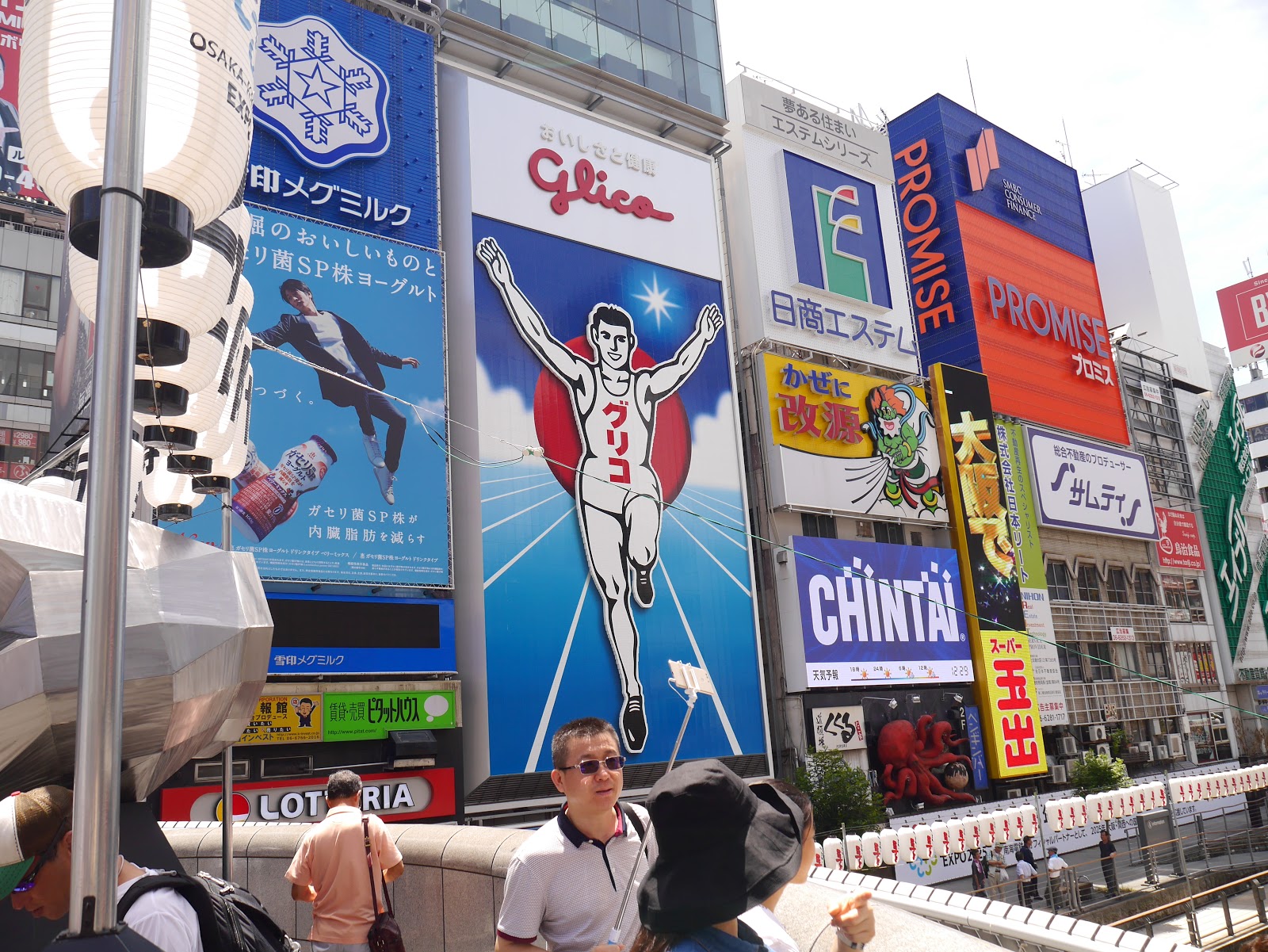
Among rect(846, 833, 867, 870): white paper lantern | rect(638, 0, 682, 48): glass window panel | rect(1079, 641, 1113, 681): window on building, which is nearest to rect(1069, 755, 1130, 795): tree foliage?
rect(1079, 641, 1113, 681): window on building

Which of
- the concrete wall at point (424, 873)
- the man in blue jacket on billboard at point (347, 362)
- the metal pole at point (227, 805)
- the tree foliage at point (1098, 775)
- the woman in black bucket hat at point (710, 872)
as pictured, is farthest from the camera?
the tree foliage at point (1098, 775)

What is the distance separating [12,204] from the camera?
22.8 m

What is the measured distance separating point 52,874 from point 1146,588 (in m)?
42.5

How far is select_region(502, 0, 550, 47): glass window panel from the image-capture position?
2481cm

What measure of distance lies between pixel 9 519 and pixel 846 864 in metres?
16.1

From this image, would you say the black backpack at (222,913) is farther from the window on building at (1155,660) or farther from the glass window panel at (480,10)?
the window on building at (1155,660)

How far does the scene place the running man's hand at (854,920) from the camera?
88.3 inches

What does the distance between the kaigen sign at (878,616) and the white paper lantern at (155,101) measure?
894 inches

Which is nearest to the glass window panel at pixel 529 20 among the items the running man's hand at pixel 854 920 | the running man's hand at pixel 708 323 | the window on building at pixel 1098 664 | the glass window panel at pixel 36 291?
the running man's hand at pixel 708 323

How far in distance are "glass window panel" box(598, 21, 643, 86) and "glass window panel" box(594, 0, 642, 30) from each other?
4.7 inches

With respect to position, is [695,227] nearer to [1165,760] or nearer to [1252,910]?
[1252,910]

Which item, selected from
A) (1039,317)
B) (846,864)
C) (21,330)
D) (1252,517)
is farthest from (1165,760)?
(21,330)

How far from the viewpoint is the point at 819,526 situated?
28266 mm

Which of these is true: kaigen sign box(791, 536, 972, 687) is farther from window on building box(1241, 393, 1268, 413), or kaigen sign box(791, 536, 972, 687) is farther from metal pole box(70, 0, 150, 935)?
window on building box(1241, 393, 1268, 413)
